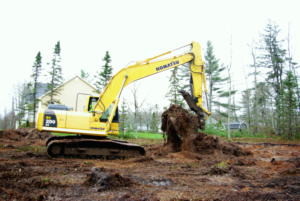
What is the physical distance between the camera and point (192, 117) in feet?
33.9

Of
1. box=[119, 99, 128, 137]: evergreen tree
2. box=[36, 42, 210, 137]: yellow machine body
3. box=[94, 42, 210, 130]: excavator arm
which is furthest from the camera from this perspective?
box=[119, 99, 128, 137]: evergreen tree

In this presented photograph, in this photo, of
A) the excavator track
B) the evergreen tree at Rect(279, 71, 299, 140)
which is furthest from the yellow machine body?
the evergreen tree at Rect(279, 71, 299, 140)

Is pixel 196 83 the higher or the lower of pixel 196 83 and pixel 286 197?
the higher

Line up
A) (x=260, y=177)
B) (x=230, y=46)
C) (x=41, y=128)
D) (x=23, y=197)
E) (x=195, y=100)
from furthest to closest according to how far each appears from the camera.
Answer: (x=230, y=46), (x=195, y=100), (x=41, y=128), (x=260, y=177), (x=23, y=197)

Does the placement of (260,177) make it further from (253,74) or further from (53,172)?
(253,74)

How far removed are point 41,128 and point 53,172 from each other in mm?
3128

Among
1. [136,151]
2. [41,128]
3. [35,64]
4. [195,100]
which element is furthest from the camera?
[35,64]

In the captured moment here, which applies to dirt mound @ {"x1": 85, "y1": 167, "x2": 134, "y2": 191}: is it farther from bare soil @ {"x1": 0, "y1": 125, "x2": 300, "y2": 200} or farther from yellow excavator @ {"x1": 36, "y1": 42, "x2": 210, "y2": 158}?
yellow excavator @ {"x1": 36, "y1": 42, "x2": 210, "y2": 158}

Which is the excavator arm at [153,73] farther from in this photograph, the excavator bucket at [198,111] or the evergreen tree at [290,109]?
the evergreen tree at [290,109]

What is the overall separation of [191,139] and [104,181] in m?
6.14

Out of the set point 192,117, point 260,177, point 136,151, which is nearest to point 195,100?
point 192,117

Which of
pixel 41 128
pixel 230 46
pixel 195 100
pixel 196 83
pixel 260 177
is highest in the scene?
pixel 230 46

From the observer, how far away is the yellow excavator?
9148 millimetres

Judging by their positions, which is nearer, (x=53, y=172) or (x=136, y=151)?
(x=53, y=172)
